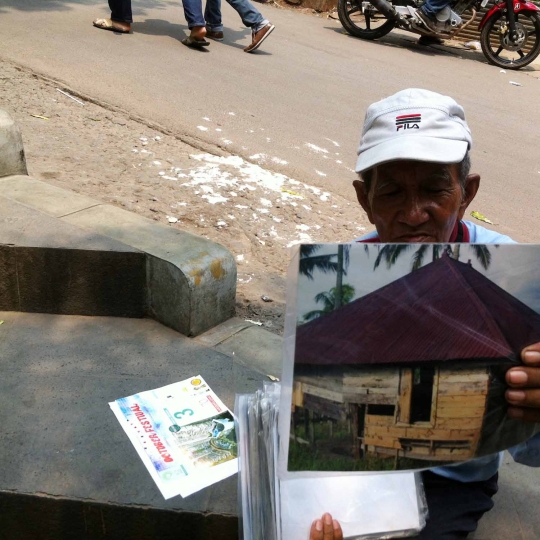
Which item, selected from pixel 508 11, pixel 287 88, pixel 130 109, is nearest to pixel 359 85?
pixel 287 88

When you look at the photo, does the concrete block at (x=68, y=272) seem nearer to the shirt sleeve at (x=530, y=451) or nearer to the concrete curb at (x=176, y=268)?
the concrete curb at (x=176, y=268)

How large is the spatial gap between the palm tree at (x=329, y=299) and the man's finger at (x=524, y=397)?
12.8 inches

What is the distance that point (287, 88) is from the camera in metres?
5.75

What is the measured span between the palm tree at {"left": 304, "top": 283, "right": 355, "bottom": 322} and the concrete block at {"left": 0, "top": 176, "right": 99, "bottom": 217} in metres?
1.71

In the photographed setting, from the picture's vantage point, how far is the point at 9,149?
286 cm

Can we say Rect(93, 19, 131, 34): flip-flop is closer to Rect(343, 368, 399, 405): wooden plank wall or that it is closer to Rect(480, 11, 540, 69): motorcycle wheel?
Rect(480, 11, 540, 69): motorcycle wheel

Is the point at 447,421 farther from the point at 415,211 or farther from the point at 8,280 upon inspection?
the point at 8,280

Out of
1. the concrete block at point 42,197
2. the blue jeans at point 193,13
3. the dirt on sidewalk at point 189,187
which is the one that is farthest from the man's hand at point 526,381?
the blue jeans at point 193,13

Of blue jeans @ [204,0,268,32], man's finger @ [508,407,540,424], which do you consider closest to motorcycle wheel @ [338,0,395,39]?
blue jeans @ [204,0,268,32]

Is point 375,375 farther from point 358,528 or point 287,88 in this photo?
point 287,88

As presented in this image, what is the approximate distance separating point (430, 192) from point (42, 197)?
1844 mm

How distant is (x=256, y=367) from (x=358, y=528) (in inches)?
36.5

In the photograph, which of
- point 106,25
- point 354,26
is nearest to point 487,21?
point 354,26

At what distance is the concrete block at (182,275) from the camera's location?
222 cm
